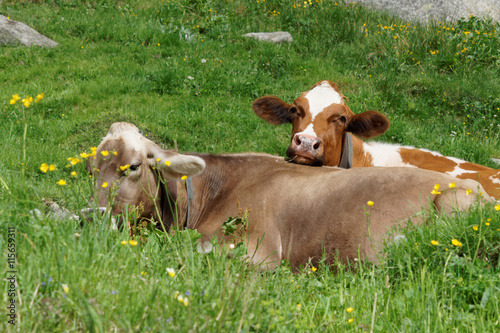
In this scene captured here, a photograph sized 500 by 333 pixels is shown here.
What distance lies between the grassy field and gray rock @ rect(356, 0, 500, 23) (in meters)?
0.70

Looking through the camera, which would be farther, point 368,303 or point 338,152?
point 338,152

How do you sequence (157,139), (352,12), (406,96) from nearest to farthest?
(157,139) < (406,96) < (352,12)

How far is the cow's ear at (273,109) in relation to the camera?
6.50 metres

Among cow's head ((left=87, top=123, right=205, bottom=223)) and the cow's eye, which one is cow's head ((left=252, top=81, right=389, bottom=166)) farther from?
the cow's eye

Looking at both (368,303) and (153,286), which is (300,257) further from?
(153,286)

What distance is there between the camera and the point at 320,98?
6.08 m

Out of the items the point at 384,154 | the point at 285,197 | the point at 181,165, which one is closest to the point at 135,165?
the point at 181,165

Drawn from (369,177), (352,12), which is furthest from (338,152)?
(352,12)

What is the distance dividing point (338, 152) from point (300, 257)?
199cm

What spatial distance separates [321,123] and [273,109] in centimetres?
90

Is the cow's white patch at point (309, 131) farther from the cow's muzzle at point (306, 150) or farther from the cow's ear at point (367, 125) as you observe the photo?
the cow's ear at point (367, 125)

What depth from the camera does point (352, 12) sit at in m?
13.6

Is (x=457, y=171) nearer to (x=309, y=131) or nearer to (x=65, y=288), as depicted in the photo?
(x=309, y=131)

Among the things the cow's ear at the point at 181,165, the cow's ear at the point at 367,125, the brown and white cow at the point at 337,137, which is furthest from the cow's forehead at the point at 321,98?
the cow's ear at the point at 181,165
